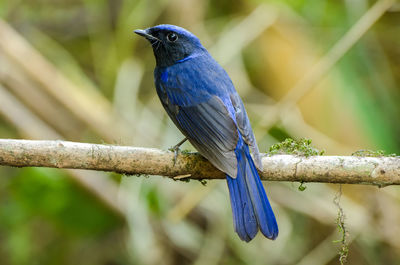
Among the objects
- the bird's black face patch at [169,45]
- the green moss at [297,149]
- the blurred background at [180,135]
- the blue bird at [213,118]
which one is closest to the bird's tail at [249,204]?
the blue bird at [213,118]

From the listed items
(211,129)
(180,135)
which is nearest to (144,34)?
(211,129)

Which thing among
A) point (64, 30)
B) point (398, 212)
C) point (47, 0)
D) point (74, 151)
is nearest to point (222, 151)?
point (74, 151)

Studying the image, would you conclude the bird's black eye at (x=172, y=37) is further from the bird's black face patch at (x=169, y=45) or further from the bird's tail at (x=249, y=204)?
the bird's tail at (x=249, y=204)

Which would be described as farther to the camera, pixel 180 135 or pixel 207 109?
pixel 180 135

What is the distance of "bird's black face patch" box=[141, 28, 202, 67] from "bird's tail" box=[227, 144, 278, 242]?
3.31 ft

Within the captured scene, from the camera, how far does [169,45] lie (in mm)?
3674

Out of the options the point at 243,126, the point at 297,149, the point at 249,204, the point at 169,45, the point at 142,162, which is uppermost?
the point at 169,45

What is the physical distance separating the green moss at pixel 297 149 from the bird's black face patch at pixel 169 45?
3.70 ft

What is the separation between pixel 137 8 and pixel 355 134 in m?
2.57

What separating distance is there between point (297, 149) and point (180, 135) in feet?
6.51

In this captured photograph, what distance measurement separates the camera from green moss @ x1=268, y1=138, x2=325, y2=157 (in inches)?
108

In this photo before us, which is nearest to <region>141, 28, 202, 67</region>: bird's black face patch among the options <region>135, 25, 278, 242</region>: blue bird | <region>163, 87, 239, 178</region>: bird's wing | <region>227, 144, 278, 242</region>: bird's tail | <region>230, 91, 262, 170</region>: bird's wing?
<region>135, 25, 278, 242</region>: blue bird

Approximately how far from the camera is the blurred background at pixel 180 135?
422 centimetres

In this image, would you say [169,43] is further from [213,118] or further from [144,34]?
[213,118]
